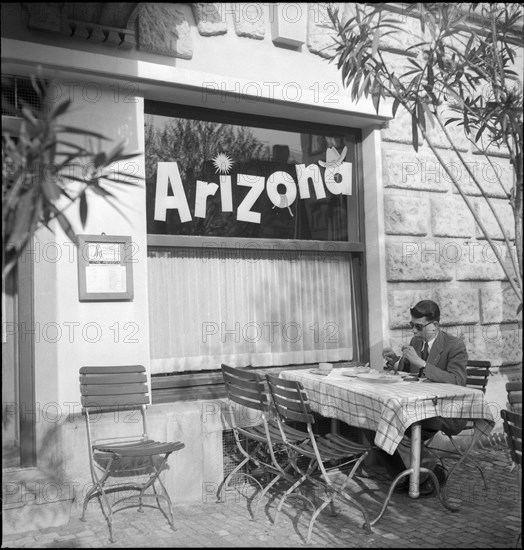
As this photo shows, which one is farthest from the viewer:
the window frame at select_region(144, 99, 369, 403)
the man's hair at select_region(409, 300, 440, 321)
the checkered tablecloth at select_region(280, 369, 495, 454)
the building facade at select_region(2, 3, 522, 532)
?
the window frame at select_region(144, 99, 369, 403)

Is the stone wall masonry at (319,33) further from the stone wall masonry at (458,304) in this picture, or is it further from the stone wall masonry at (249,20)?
the stone wall masonry at (458,304)

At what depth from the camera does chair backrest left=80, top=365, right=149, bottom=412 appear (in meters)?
5.29

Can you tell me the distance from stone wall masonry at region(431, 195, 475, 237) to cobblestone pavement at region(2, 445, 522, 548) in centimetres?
277

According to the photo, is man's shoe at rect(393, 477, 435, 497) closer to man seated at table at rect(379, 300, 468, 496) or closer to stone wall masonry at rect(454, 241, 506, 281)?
man seated at table at rect(379, 300, 468, 496)

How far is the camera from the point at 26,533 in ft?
15.6

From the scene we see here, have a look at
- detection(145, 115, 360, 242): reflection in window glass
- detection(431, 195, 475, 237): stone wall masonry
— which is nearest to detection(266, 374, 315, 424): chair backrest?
detection(145, 115, 360, 242): reflection in window glass

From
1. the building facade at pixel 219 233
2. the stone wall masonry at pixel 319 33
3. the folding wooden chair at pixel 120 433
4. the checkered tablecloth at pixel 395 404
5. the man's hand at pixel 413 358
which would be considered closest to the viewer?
the checkered tablecloth at pixel 395 404

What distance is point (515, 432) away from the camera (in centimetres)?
389

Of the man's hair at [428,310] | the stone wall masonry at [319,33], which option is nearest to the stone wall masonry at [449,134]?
the stone wall masonry at [319,33]

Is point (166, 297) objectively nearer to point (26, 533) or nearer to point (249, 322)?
point (249, 322)

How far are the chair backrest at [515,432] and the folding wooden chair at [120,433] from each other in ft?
7.85

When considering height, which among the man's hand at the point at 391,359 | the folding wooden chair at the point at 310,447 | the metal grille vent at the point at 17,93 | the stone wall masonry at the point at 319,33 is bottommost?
the folding wooden chair at the point at 310,447

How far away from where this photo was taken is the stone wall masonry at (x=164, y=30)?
591 cm

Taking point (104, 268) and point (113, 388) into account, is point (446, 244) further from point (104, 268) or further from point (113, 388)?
point (113, 388)
